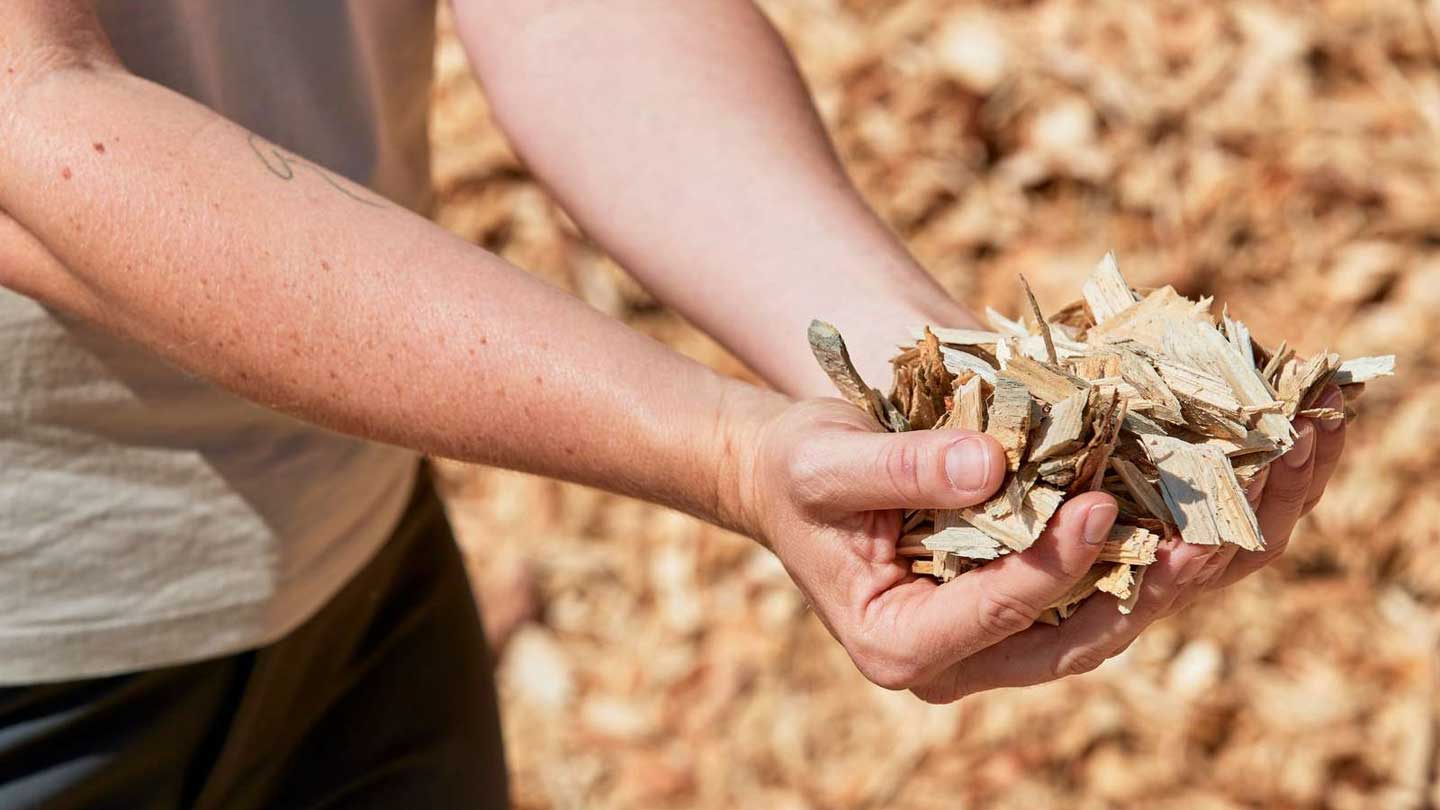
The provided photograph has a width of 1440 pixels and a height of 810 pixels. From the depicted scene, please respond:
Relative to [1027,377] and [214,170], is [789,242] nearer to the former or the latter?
[1027,377]

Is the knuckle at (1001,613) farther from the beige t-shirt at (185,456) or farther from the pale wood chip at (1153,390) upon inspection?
the beige t-shirt at (185,456)

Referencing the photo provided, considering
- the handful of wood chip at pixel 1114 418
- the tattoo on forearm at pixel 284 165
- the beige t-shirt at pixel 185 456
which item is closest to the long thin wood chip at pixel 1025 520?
the handful of wood chip at pixel 1114 418

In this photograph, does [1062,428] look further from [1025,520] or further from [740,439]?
[740,439]

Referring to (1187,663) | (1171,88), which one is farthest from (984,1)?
(1187,663)

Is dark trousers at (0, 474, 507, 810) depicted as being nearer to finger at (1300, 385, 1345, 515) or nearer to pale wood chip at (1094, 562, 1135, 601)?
pale wood chip at (1094, 562, 1135, 601)

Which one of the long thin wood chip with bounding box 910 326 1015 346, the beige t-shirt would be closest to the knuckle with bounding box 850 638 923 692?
the long thin wood chip with bounding box 910 326 1015 346

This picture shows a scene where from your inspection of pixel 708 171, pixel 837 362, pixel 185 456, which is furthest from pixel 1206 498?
pixel 185 456
